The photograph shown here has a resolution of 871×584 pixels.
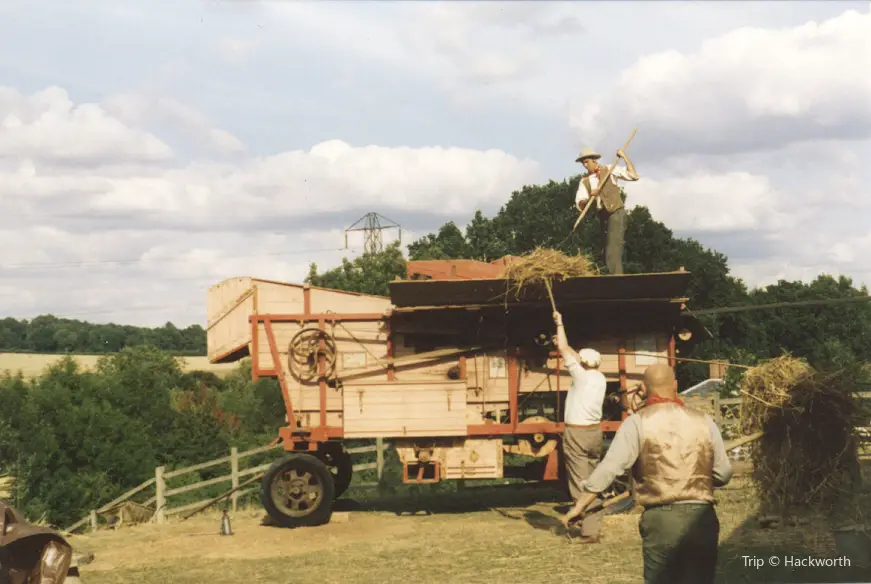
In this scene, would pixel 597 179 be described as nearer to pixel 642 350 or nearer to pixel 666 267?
pixel 642 350

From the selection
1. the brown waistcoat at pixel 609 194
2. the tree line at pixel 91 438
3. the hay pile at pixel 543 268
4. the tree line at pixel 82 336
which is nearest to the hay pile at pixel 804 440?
the hay pile at pixel 543 268

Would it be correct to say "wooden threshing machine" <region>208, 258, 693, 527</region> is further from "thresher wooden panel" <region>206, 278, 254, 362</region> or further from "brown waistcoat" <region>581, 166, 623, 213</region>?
"brown waistcoat" <region>581, 166, 623, 213</region>

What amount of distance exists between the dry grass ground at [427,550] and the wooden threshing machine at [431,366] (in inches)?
26.4

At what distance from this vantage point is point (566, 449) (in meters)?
10.7

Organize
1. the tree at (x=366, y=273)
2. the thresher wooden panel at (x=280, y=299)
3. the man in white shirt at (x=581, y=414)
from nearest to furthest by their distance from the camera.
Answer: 1. the man in white shirt at (x=581, y=414)
2. the thresher wooden panel at (x=280, y=299)
3. the tree at (x=366, y=273)

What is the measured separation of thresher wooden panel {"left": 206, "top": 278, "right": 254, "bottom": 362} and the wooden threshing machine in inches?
1.7

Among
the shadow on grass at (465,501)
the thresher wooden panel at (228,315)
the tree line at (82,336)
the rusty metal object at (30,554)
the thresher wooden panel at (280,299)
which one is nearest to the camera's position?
the rusty metal object at (30,554)

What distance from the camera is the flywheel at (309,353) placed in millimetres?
12359

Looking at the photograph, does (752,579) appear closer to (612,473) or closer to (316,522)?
(612,473)

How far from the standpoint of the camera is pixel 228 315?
13.1m

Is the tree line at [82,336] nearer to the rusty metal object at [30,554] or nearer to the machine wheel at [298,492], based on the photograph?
the machine wheel at [298,492]

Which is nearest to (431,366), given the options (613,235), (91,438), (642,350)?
(642,350)

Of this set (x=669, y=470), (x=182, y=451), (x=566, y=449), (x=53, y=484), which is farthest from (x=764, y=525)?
(x=182, y=451)

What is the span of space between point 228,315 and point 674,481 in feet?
28.3
